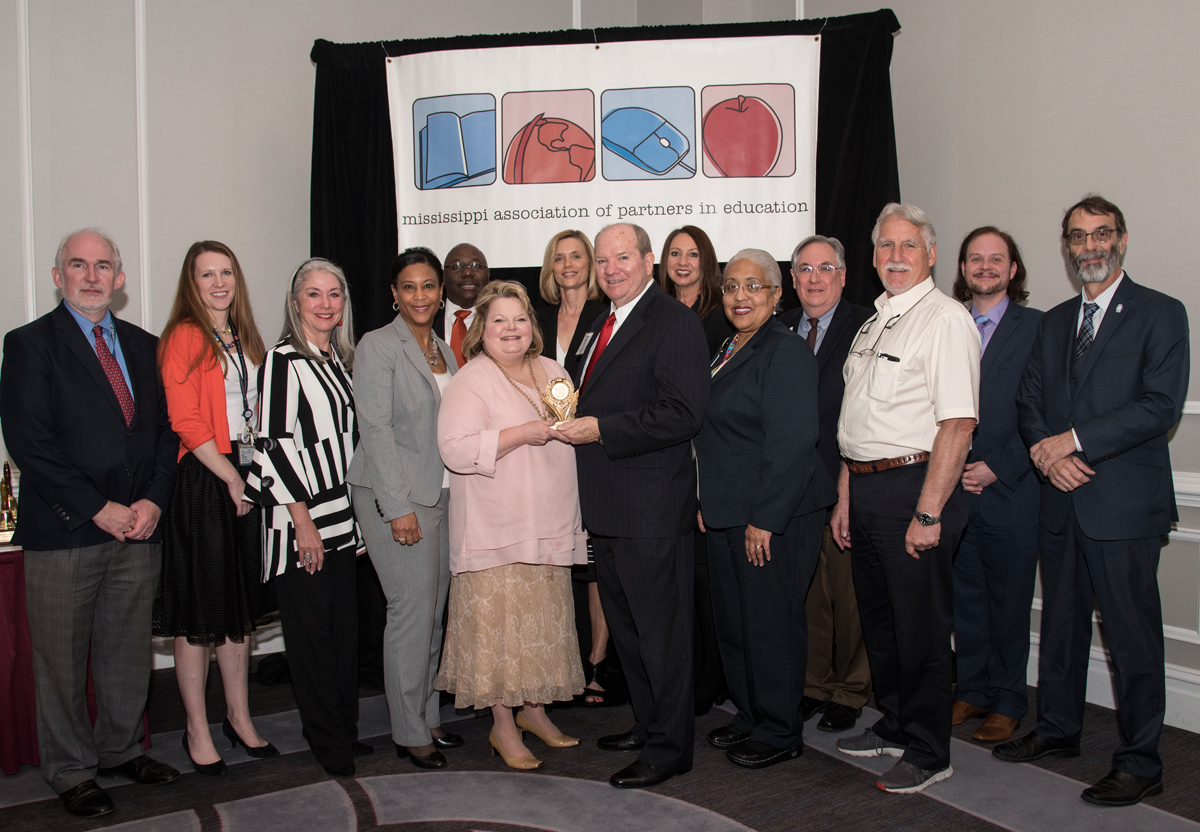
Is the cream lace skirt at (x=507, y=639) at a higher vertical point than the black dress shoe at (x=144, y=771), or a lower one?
higher

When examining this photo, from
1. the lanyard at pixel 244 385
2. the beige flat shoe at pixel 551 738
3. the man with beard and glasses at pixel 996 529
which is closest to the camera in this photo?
the lanyard at pixel 244 385

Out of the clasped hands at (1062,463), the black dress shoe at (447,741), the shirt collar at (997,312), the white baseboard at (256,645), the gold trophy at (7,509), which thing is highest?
the shirt collar at (997,312)

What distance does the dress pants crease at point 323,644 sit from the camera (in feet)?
9.80

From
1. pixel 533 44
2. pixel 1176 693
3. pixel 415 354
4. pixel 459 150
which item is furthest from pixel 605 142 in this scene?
pixel 1176 693

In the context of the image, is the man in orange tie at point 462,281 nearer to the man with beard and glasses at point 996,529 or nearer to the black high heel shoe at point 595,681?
the black high heel shoe at point 595,681

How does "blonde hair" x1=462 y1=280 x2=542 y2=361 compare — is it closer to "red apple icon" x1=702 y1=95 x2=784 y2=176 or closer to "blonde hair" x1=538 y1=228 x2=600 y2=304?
"blonde hair" x1=538 y1=228 x2=600 y2=304

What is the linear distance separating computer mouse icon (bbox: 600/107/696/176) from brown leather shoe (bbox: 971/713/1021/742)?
117 inches

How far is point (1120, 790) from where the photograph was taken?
271 centimetres

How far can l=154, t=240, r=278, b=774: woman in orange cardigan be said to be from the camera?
3.03m

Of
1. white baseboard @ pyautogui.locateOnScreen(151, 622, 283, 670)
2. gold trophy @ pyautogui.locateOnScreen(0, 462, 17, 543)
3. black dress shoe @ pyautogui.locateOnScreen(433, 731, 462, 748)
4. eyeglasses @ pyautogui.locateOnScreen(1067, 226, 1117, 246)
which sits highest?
eyeglasses @ pyautogui.locateOnScreen(1067, 226, 1117, 246)

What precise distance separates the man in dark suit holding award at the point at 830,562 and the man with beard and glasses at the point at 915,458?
1.50 feet

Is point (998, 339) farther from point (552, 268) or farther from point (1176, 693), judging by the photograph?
point (552, 268)

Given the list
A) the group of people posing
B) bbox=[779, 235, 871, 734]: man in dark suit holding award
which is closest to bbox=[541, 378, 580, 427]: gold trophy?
the group of people posing

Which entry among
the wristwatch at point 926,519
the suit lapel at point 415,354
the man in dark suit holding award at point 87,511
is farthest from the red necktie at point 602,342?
the man in dark suit holding award at point 87,511
